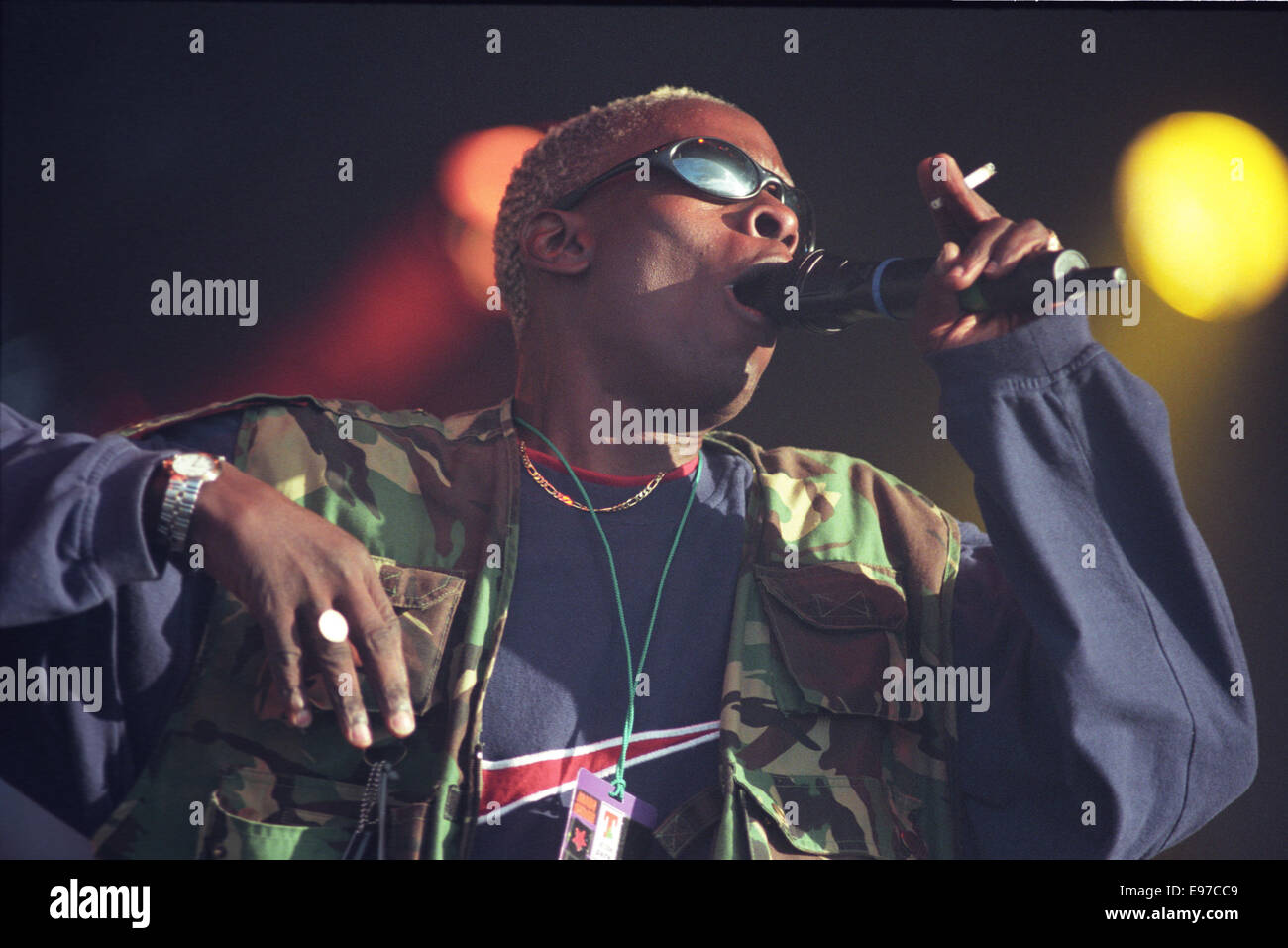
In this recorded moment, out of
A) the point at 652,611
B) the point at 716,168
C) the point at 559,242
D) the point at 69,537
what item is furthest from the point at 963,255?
the point at 69,537

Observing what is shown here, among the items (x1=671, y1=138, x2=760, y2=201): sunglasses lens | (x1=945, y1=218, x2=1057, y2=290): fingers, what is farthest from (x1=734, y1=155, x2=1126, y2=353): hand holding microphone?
(x1=671, y1=138, x2=760, y2=201): sunglasses lens

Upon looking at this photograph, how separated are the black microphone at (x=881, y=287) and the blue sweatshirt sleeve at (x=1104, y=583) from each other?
6 centimetres

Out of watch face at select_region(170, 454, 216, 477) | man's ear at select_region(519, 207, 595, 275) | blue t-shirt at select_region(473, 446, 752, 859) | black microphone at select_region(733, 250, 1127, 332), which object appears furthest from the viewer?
man's ear at select_region(519, 207, 595, 275)

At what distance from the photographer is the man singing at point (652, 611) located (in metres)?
1.42

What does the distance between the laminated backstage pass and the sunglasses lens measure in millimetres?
946

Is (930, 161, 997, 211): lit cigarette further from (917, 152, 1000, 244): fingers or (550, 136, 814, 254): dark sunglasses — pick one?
(550, 136, 814, 254): dark sunglasses

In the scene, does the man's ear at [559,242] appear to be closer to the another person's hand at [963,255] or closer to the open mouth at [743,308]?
the open mouth at [743,308]

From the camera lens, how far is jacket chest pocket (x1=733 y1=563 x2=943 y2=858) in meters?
1.59

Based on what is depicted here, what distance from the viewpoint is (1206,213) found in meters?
2.07

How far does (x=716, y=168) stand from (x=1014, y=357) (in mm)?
649

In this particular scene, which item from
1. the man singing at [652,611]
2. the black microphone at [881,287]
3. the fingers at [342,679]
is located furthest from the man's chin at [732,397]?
the fingers at [342,679]

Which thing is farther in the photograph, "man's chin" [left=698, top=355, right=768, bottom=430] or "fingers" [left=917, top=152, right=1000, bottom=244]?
"man's chin" [left=698, top=355, right=768, bottom=430]
